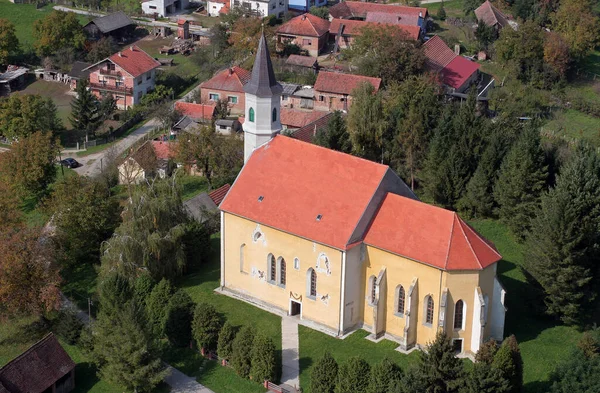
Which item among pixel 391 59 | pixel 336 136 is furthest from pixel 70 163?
pixel 391 59

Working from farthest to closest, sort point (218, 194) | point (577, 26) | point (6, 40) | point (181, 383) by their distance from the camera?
1. point (6, 40)
2. point (577, 26)
3. point (218, 194)
4. point (181, 383)

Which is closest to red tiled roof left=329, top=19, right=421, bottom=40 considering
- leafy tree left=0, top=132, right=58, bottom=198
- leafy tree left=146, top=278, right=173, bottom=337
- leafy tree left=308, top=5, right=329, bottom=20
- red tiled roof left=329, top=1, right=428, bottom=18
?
red tiled roof left=329, top=1, right=428, bottom=18

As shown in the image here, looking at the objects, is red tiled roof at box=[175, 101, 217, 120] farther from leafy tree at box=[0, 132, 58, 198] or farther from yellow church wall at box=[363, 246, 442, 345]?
yellow church wall at box=[363, 246, 442, 345]

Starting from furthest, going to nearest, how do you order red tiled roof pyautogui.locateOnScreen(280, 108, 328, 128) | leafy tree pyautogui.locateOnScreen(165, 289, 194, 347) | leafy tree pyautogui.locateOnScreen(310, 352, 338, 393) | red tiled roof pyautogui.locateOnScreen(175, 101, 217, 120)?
1. red tiled roof pyautogui.locateOnScreen(175, 101, 217, 120)
2. red tiled roof pyautogui.locateOnScreen(280, 108, 328, 128)
3. leafy tree pyautogui.locateOnScreen(165, 289, 194, 347)
4. leafy tree pyautogui.locateOnScreen(310, 352, 338, 393)

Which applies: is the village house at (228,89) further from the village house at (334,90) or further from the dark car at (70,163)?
the dark car at (70,163)

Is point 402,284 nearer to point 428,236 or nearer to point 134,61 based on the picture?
point 428,236

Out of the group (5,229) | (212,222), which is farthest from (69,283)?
(212,222)

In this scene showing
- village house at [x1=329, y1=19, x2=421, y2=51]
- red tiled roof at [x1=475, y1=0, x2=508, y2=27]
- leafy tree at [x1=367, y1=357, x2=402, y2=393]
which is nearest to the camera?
leafy tree at [x1=367, y1=357, x2=402, y2=393]
